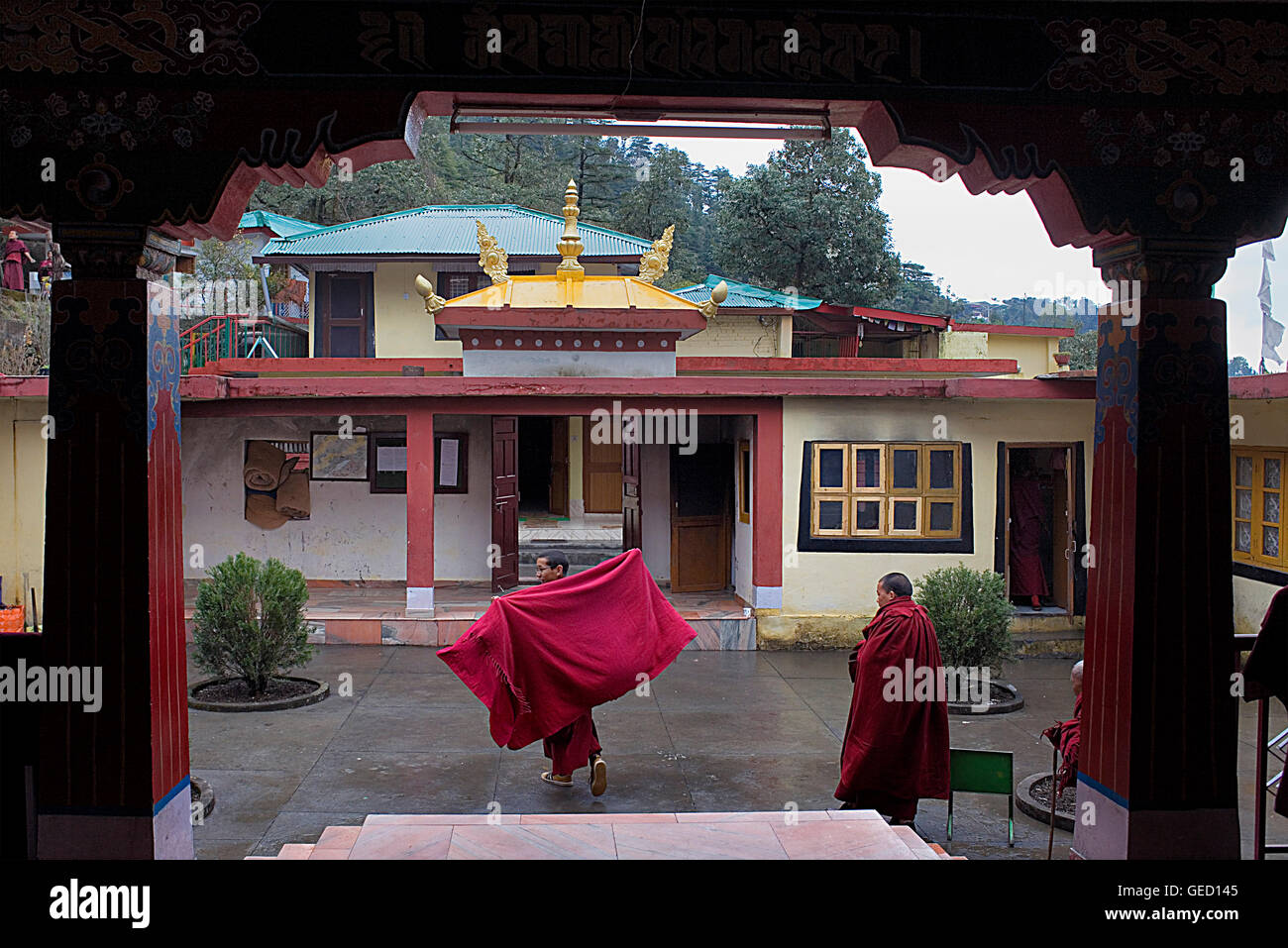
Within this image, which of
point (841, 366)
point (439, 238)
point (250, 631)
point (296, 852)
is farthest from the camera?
point (439, 238)

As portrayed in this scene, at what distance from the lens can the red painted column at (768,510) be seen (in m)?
12.8

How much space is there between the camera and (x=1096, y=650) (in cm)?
468

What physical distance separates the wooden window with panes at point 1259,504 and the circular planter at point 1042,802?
4507mm

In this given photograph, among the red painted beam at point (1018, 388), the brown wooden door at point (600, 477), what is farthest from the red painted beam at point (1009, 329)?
the red painted beam at point (1018, 388)

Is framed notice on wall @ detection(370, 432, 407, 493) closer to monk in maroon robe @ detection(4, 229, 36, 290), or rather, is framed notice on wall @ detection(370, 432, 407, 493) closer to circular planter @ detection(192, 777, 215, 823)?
circular planter @ detection(192, 777, 215, 823)

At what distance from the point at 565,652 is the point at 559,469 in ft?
56.1

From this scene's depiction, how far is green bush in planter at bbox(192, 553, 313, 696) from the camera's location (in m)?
9.73

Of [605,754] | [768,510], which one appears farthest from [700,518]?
[605,754]

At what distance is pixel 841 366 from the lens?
56.1ft

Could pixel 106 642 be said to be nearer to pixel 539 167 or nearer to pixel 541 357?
pixel 541 357

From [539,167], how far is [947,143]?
113 feet

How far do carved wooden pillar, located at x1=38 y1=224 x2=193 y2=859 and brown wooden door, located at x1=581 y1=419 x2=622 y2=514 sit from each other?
19.5 metres

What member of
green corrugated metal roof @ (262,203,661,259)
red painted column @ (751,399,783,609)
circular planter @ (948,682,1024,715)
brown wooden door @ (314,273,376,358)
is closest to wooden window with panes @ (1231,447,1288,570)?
circular planter @ (948,682,1024,715)

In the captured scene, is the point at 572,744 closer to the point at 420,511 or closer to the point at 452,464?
the point at 420,511
